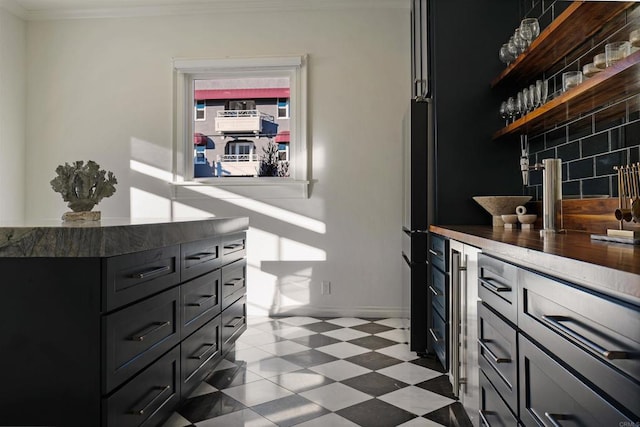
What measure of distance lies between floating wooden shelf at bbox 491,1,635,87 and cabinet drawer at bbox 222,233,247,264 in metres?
1.81

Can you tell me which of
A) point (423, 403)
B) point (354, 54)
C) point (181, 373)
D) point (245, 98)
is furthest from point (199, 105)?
point (423, 403)

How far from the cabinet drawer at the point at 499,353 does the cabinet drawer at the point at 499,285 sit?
3 centimetres

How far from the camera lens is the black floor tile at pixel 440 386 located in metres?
2.37

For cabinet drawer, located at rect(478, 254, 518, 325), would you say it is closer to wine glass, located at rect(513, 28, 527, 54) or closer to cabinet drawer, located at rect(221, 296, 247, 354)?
wine glass, located at rect(513, 28, 527, 54)

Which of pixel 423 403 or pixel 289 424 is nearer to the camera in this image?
pixel 289 424

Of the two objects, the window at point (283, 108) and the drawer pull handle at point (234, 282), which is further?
the window at point (283, 108)

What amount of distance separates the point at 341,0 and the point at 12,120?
3042mm

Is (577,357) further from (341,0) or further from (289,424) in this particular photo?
(341,0)

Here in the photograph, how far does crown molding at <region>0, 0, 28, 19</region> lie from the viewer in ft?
13.3

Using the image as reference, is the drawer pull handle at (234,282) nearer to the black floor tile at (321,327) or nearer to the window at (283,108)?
the black floor tile at (321,327)

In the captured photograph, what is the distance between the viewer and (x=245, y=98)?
4254 millimetres

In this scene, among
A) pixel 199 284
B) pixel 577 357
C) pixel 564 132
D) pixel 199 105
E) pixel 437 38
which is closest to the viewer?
pixel 577 357

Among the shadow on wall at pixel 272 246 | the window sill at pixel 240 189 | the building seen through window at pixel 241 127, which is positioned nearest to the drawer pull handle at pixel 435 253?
the shadow on wall at pixel 272 246

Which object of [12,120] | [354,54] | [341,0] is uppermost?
[341,0]
